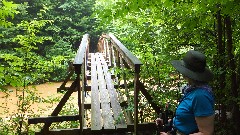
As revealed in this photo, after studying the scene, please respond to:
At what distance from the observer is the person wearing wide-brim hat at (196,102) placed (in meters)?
2.20

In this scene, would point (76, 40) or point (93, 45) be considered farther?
point (93, 45)

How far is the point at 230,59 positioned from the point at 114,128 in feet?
7.86

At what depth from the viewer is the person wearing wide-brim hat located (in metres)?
2.20

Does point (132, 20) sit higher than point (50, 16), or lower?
lower

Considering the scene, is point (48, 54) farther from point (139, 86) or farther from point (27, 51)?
point (139, 86)

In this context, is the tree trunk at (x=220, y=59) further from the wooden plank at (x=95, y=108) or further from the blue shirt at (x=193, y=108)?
the blue shirt at (x=193, y=108)

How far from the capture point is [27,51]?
6645 millimetres

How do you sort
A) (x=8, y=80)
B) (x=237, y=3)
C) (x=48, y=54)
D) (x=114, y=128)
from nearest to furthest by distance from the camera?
(x=237, y=3) < (x=114, y=128) < (x=8, y=80) < (x=48, y=54)

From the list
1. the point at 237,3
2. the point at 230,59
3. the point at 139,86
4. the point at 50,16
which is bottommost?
the point at 139,86

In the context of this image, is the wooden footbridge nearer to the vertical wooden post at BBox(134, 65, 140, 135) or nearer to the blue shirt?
the vertical wooden post at BBox(134, 65, 140, 135)

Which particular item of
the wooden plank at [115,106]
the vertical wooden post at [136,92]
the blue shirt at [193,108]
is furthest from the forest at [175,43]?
the blue shirt at [193,108]

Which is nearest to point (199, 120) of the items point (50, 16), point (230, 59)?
point (230, 59)

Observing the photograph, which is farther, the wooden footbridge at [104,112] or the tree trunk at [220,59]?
the tree trunk at [220,59]

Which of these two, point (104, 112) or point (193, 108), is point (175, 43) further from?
point (193, 108)
